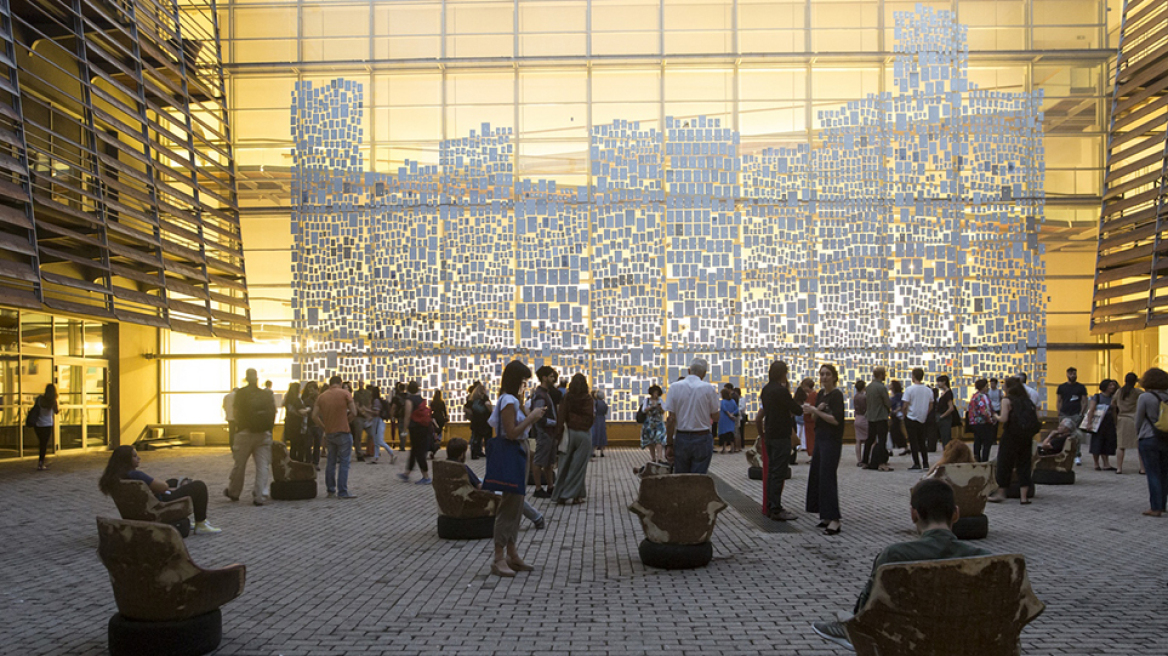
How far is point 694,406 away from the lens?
1067 cm

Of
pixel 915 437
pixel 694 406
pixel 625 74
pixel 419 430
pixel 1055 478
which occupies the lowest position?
pixel 1055 478

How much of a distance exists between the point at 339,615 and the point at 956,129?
2410cm

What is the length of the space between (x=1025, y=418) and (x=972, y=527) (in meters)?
3.10

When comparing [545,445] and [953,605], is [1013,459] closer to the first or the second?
[545,445]

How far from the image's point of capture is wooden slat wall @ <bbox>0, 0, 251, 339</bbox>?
1719 centimetres

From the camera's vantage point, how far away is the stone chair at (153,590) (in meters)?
5.37

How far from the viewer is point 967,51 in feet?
85.8

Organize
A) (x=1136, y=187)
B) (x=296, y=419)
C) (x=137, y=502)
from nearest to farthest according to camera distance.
→ (x=137, y=502) < (x=296, y=419) < (x=1136, y=187)

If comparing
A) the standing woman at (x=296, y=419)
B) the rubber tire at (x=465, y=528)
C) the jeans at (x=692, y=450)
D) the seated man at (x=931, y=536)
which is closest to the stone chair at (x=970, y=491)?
the jeans at (x=692, y=450)

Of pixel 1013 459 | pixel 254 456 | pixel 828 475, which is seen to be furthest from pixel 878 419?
pixel 254 456

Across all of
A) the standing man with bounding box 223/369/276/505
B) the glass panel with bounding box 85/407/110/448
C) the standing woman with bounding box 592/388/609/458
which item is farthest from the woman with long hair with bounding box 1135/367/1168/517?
the glass panel with bounding box 85/407/110/448

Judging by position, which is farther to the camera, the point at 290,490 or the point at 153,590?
the point at 290,490

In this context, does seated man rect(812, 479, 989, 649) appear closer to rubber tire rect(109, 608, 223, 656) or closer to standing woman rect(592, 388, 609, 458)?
rubber tire rect(109, 608, 223, 656)

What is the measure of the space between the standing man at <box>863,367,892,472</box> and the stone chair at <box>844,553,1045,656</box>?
13374mm
